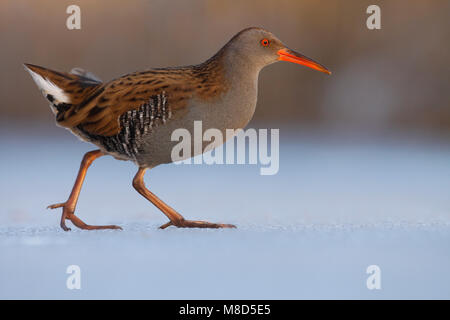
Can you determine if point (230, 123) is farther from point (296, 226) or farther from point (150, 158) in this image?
point (296, 226)

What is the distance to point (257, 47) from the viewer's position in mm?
3270

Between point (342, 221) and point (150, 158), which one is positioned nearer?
point (150, 158)

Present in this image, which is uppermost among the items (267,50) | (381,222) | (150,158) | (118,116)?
(267,50)

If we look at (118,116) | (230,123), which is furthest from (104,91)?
(230,123)

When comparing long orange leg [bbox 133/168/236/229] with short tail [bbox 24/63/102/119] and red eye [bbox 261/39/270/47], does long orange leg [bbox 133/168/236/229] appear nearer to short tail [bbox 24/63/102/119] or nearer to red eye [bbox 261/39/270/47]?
short tail [bbox 24/63/102/119]

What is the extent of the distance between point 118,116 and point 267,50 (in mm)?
759

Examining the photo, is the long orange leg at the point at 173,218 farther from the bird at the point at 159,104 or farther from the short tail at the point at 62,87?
the short tail at the point at 62,87

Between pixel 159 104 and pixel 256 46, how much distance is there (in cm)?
54

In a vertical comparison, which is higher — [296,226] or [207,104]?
[207,104]

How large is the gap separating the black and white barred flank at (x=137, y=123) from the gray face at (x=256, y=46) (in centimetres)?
42

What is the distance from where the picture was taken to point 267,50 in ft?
10.8

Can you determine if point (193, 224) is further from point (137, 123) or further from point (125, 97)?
point (125, 97)

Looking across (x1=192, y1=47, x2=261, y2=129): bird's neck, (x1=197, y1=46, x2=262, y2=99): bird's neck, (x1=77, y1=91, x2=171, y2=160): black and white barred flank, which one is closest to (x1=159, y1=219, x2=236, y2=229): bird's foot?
(x1=77, y1=91, x2=171, y2=160): black and white barred flank

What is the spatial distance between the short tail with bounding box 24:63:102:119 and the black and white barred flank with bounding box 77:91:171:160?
0.94 feet
